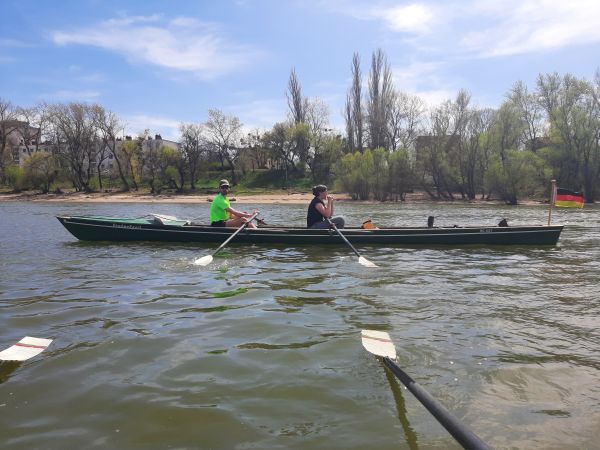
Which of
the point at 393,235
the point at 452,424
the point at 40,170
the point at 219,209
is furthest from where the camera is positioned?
the point at 40,170

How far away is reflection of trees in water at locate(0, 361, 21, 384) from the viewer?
14.5 ft

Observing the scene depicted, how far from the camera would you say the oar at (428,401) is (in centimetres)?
236

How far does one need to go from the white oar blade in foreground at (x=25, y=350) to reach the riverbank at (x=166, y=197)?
43.0 metres

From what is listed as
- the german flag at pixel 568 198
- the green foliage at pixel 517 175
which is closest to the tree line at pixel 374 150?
the green foliage at pixel 517 175

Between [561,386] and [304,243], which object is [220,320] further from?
[304,243]

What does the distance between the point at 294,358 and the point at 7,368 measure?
2.91m

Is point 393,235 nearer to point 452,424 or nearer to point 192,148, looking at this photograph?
point 452,424

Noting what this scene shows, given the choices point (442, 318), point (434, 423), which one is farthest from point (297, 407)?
point (442, 318)

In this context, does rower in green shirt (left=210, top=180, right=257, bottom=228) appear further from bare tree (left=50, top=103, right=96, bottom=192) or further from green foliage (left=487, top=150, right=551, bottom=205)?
bare tree (left=50, top=103, right=96, bottom=192)

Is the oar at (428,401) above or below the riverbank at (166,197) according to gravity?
below

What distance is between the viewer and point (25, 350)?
4.77 metres

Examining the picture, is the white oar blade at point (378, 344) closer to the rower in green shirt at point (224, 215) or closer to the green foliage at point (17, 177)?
the rower in green shirt at point (224, 215)

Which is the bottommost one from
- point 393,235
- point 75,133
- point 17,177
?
point 393,235

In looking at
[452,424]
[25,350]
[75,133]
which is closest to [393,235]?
[25,350]
